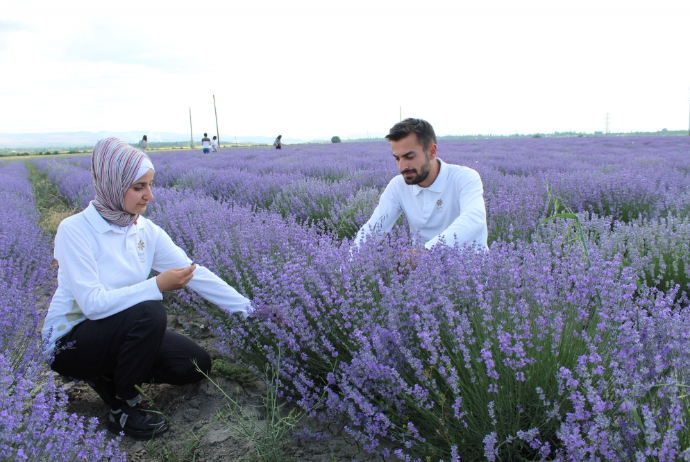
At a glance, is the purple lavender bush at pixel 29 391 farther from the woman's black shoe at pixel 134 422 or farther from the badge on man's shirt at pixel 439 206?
the badge on man's shirt at pixel 439 206

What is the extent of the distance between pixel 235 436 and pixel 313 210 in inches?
129

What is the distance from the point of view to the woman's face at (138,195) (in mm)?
1938

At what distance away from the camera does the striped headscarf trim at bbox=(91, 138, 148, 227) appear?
6.24ft

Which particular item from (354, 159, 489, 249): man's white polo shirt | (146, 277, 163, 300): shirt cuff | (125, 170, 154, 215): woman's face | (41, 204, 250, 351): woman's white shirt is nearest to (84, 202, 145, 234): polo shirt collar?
(41, 204, 250, 351): woman's white shirt

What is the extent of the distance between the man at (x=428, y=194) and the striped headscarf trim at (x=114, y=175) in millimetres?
1125

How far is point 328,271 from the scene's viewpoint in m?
1.83

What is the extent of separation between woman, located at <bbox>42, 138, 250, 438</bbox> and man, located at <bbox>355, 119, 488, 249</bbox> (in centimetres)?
108

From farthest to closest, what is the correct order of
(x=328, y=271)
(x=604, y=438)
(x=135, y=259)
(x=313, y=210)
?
(x=313, y=210)
(x=135, y=259)
(x=328, y=271)
(x=604, y=438)

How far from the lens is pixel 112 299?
73.1 inches

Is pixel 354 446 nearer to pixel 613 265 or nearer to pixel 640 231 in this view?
pixel 613 265

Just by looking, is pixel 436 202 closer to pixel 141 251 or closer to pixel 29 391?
pixel 141 251

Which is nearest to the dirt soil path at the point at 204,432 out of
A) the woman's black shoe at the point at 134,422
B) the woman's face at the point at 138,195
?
the woman's black shoe at the point at 134,422

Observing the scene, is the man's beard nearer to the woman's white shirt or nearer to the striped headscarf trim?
the woman's white shirt

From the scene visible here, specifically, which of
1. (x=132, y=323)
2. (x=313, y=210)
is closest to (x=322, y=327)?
(x=132, y=323)
